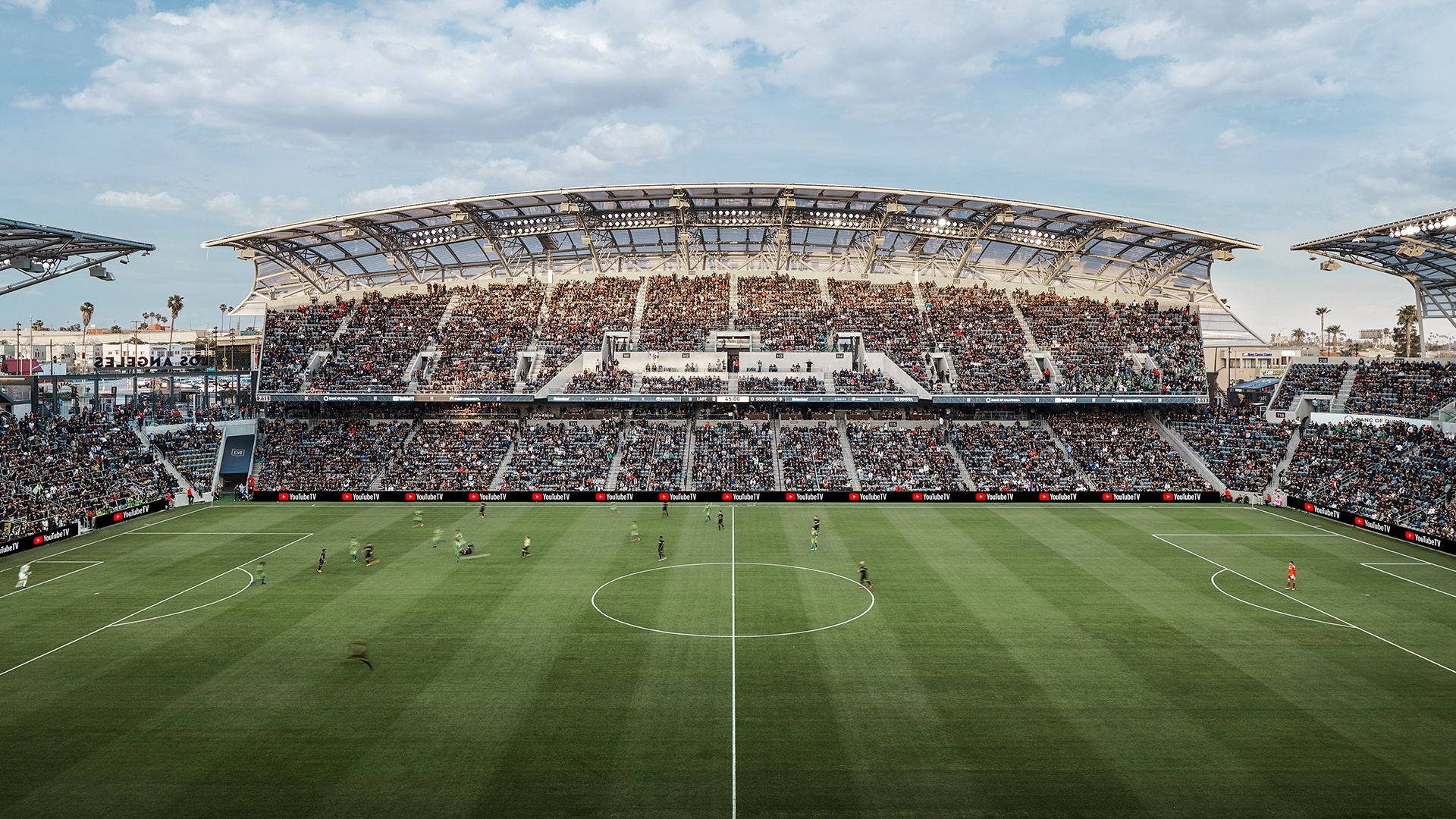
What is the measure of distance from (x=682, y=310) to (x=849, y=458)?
18.6m

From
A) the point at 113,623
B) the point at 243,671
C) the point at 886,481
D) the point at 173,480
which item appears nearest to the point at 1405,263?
the point at 886,481

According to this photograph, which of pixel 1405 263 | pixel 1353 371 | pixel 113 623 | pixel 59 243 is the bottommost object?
pixel 113 623

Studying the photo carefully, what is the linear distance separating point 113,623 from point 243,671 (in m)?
8.07

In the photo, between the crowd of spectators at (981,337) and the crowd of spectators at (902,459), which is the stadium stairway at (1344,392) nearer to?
the crowd of spectators at (981,337)

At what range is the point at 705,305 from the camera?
64312mm

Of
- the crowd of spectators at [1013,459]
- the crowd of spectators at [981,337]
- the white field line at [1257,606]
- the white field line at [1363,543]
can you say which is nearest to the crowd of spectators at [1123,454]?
the crowd of spectators at [1013,459]

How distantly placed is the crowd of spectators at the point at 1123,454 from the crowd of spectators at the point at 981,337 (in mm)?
4393

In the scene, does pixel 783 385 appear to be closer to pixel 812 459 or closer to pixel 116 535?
pixel 812 459

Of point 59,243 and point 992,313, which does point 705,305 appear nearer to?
point 992,313

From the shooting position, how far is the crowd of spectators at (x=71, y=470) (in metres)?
40.5

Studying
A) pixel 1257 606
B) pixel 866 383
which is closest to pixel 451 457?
pixel 866 383

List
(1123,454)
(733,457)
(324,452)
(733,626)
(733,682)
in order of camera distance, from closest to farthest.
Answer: (733,682)
(733,626)
(733,457)
(1123,454)
(324,452)

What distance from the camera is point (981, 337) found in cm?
6225

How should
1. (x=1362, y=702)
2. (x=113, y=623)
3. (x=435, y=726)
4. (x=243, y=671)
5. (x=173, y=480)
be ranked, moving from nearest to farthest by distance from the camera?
1. (x=435, y=726)
2. (x=1362, y=702)
3. (x=243, y=671)
4. (x=113, y=623)
5. (x=173, y=480)
